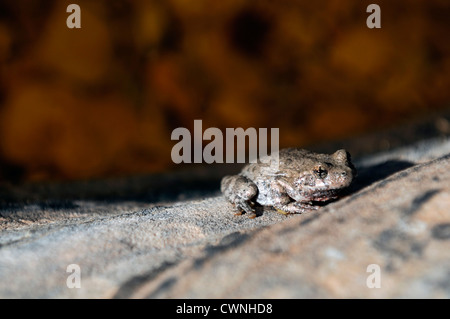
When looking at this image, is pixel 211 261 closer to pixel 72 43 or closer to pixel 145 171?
pixel 145 171

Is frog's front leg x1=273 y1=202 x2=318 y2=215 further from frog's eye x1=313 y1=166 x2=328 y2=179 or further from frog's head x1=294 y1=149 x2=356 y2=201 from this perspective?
frog's eye x1=313 y1=166 x2=328 y2=179

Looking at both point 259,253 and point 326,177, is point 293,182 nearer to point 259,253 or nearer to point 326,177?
point 326,177

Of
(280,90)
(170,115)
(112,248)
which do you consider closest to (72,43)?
(170,115)

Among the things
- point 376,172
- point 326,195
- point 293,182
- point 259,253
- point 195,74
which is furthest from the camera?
point 195,74

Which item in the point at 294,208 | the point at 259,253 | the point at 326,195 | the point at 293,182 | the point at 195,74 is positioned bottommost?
the point at 259,253

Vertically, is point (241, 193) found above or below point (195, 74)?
below

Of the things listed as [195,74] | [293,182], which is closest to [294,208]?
[293,182]

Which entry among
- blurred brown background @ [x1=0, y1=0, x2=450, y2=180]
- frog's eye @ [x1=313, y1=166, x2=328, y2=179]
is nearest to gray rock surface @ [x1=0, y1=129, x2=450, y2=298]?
frog's eye @ [x1=313, y1=166, x2=328, y2=179]
